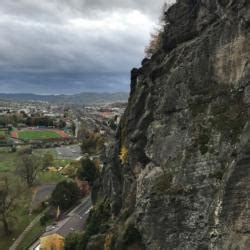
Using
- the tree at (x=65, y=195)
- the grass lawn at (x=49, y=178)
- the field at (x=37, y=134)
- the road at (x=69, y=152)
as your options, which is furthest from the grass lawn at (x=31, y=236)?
the field at (x=37, y=134)

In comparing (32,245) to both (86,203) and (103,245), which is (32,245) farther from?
(103,245)

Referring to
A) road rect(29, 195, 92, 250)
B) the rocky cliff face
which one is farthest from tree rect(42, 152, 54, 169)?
the rocky cliff face

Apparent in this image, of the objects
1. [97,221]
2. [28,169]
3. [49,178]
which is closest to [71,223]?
[97,221]

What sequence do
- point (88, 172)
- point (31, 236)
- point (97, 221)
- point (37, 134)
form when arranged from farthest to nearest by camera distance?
point (37, 134), point (88, 172), point (31, 236), point (97, 221)

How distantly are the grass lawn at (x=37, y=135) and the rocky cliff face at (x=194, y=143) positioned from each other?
428ft

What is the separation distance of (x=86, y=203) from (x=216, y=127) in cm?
4798

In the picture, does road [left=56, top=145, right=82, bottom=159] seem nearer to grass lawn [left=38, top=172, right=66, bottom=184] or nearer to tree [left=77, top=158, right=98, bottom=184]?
grass lawn [left=38, top=172, right=66, bottom=184]

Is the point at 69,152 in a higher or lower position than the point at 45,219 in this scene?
lower

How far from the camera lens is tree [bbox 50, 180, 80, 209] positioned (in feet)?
243

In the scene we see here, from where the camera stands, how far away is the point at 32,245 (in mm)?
59719

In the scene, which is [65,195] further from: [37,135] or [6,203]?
[37,135]

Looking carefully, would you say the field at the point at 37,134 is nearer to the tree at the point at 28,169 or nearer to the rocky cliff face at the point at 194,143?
the tree at the point at 28,169

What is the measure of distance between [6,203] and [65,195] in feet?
34.4

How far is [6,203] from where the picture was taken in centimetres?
6825
